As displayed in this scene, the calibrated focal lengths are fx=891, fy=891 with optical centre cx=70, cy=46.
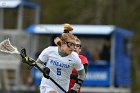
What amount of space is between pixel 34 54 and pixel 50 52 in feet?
60.8

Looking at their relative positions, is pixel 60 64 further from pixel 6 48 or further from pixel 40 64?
pixel 6 48

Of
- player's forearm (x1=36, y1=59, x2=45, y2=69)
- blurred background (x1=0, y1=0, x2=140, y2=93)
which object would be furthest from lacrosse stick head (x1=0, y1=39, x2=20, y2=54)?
blurred background (x1=0, y1=0, x2=140, y2=93)

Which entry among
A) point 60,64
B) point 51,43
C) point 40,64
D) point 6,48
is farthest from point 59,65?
point 51,43

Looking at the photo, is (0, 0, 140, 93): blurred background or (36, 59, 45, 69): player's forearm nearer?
(36, 59, 45, 69): player's forearm

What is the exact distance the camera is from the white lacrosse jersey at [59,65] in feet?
52.2

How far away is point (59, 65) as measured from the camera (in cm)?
1587

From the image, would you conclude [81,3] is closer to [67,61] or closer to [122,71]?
[122,71]

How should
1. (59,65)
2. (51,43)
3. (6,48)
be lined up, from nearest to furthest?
(59,65) < (6,48) < (51,43)

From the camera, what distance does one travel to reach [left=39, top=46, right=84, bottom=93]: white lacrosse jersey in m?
15.9

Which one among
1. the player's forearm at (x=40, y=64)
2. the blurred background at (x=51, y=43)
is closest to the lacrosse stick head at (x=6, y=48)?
the player's forearm at (x=40, y=64)

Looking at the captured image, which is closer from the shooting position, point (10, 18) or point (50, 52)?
point (50, 52)

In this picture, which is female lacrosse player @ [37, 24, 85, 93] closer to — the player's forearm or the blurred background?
the player's forearm

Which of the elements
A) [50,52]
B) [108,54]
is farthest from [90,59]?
[50,52]

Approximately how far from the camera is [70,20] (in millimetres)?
55812
